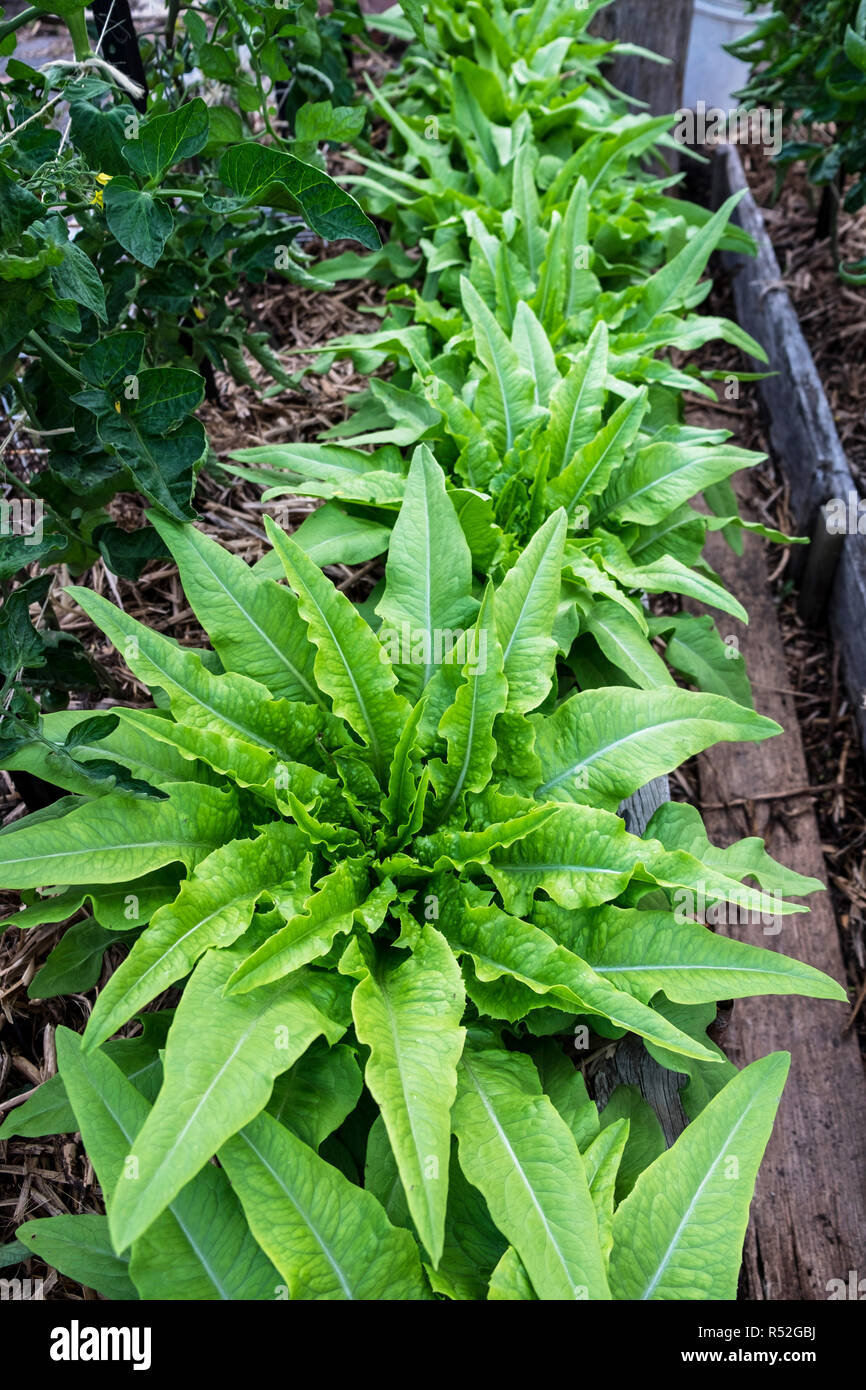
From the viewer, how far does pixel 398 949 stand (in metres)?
1.63

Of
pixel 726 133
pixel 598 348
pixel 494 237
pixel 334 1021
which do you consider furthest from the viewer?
pixel 726 133

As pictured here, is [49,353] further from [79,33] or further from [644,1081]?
[644,1081]

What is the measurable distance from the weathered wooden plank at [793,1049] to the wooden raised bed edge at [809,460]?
0.65 feet

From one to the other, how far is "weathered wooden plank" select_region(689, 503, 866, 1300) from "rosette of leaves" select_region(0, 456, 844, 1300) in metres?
0.60

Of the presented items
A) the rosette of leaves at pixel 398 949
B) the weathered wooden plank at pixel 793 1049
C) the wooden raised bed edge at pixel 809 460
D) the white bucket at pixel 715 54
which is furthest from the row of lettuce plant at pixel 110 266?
the white bucket at pixel 715 54

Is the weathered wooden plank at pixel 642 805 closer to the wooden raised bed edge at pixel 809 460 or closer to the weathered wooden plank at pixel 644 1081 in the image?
the weathered wooden plank at pixel 644 1081

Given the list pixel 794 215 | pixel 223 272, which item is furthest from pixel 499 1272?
pixel 794 215

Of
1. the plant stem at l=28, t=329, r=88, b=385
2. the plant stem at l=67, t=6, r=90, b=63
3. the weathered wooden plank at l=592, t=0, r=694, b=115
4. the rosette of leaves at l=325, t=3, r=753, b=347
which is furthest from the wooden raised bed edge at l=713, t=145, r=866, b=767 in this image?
the plant stem at l=28, t=329, r=88, b=385

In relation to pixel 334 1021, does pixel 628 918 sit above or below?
above

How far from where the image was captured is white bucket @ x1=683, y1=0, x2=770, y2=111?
17.4 ft

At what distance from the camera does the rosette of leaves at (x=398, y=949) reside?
3.99ft
